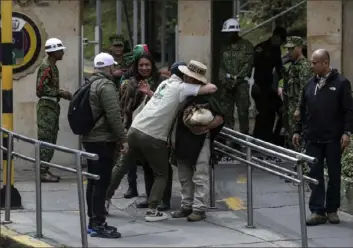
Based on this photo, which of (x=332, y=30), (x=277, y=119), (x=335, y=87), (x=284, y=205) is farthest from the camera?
(x=277, y=119)

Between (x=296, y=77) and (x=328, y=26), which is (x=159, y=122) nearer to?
(x=296, y=77)

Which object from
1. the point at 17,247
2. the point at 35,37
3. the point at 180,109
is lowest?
the point at 17,247

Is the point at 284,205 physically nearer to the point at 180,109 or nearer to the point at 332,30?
the point at 180,109

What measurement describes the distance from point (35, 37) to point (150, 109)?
400 centimetres

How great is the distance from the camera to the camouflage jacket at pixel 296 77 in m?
10.5

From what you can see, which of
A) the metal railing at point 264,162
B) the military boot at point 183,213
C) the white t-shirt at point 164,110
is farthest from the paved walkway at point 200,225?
the white t-shirt at point 164,110

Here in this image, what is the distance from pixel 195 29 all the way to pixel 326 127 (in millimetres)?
4174

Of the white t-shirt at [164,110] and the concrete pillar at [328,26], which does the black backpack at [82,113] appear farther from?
the concrete pillar at [328,26]

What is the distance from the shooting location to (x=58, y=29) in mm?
11914

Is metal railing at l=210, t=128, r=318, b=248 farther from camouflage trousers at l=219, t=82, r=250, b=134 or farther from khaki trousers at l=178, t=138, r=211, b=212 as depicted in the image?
camouflage trousers at l=219, t=82, r=250, b=134

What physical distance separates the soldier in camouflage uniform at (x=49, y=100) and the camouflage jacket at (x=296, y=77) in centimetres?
305

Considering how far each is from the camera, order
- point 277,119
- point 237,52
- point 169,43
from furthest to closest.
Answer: point 169,43 → point 277,119 → point 237,52

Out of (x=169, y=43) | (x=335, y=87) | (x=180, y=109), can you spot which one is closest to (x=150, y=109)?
(x=180, y=109)

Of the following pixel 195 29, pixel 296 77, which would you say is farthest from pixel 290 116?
pixel 195 29
